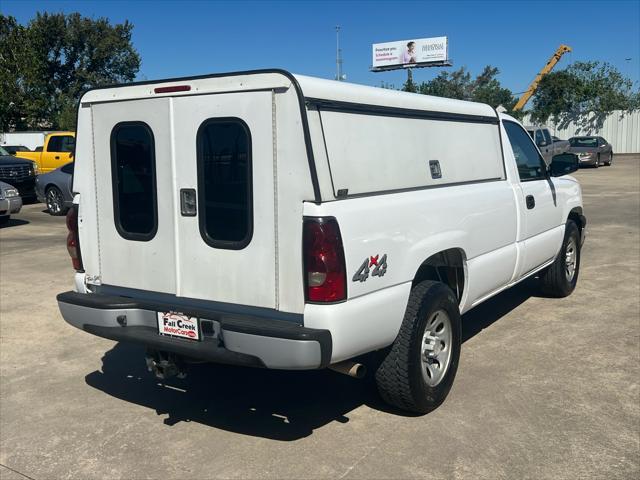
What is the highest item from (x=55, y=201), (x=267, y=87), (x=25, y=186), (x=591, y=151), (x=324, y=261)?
(x=591, y=151)

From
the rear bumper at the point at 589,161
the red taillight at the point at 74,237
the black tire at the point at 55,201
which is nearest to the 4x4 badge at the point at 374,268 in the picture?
the red taillight at the point at 74,237

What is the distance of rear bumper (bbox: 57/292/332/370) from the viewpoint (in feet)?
10.9

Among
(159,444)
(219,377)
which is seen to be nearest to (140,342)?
(159,444)

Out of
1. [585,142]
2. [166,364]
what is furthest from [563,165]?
[585,142]

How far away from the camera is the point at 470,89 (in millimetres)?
77875

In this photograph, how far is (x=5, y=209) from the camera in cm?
1348

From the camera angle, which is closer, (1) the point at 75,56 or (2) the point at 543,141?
(2) the point at 543,141

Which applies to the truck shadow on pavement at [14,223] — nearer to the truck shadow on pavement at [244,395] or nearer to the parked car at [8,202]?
the parked car at [8,202]

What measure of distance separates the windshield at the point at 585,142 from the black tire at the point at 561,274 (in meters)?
25.9

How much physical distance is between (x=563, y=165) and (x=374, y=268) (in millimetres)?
3584

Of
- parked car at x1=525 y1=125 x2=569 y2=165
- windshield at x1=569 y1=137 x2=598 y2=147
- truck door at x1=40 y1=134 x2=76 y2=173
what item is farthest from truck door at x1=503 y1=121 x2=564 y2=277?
windshield at x1=569 y1=137 x2=598 y2=147

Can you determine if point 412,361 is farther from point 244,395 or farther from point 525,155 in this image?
point 525,155

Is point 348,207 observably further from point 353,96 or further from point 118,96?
point 118,96

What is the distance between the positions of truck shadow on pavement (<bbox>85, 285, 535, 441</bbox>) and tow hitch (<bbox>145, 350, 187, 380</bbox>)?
0.39m
